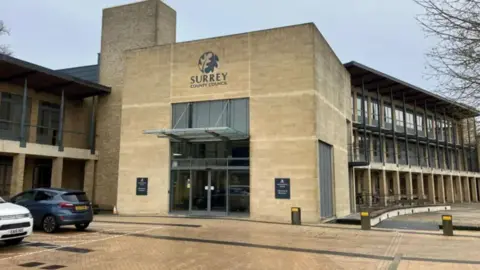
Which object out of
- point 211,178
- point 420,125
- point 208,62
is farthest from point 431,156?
point 208,62

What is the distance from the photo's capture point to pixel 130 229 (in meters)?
13.8

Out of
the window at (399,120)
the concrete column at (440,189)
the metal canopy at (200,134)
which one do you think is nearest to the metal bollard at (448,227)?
the metal canopy at (200,134)

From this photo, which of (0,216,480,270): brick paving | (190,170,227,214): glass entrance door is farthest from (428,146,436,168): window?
(190,170,227,214): glass entrance door

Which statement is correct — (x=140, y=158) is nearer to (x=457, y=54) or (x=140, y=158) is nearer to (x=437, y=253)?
(x=437, y=253)

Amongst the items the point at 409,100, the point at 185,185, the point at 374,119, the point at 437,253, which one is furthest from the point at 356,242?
the point at 409,100

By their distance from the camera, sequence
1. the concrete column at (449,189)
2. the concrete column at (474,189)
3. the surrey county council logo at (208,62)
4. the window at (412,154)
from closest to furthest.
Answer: the surrey county council logo at (208,62), the window at (412,154), the concrete column at (449,189), the concrete column at (474,189)

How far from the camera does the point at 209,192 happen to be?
18844mm

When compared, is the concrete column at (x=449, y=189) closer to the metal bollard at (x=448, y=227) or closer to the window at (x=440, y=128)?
the window at (x=440, y=128)

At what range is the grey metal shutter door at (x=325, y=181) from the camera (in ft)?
58.6

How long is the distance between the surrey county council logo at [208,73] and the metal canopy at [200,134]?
2821 millimetres

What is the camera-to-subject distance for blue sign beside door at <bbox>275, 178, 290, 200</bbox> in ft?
56.8

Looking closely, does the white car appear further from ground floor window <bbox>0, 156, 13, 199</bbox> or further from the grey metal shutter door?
ground floor window <bbox>0, 156, 13, 199</bbox>

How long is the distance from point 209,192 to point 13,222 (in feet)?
34.6

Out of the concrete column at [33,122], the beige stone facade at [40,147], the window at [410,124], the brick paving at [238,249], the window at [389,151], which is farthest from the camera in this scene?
the window at [410,124]
